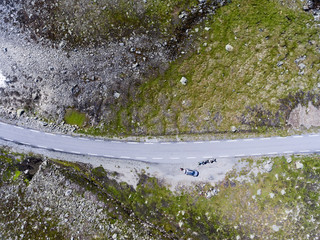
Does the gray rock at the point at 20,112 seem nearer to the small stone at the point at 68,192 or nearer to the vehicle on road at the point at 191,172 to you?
the small stone at the point at 68,192

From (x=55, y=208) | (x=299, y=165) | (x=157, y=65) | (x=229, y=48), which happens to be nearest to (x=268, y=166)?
(x=299, y=165)

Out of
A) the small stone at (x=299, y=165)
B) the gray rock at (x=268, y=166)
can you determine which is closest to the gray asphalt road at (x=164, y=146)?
the gray rock at (x=268, y=166)

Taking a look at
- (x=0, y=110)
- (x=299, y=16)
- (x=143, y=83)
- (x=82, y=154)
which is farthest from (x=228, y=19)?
(x=0, y=110)

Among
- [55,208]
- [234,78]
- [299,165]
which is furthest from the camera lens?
[55,208]

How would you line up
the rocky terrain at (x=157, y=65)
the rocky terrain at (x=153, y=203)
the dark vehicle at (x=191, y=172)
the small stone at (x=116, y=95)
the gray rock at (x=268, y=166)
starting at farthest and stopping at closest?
the small stone at (x=116, y=95), the dark vehicle at (x=191, y=172), the rocky terrain at (x=157, y=65), the gray rock at (x=268, y=166), the rocky terrain at (x=153, y=203)

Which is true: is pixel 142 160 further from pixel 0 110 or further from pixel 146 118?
pixel 0 110

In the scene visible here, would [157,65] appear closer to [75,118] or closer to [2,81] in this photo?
[75,118]
